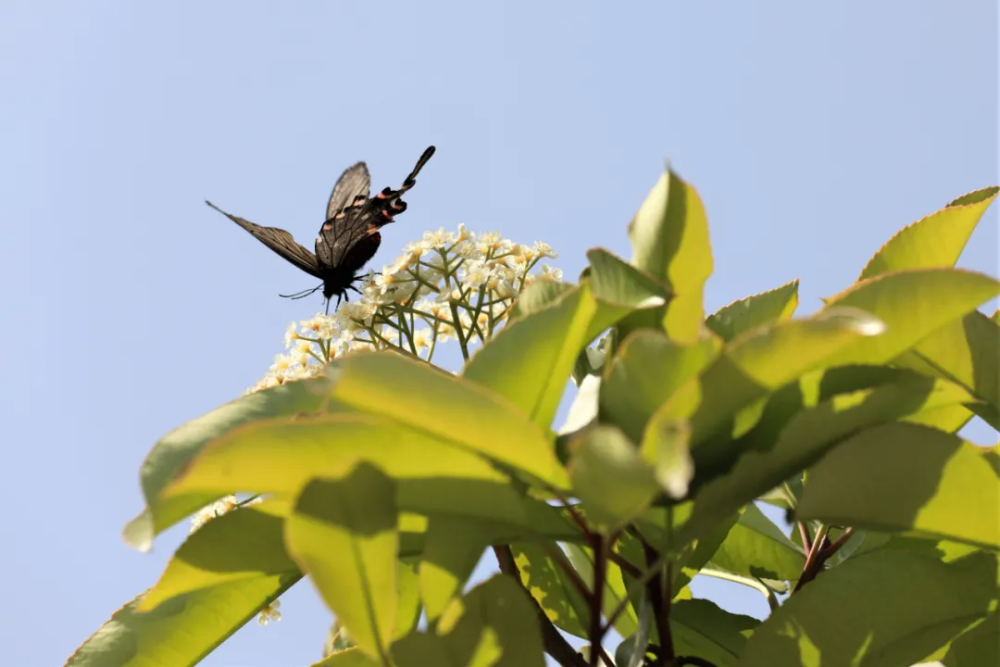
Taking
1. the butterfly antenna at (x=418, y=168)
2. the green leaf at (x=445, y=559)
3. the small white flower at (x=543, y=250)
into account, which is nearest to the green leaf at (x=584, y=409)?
the green leaf at (x=445, y=559)

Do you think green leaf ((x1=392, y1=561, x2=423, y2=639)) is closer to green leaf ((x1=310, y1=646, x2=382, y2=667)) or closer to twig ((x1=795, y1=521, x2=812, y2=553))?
green leaf ((x1=310, y1=646, x2=382, y2=667))

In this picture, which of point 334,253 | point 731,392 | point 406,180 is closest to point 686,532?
point 731,392

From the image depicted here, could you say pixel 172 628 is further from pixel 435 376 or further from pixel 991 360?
pixel 991 360

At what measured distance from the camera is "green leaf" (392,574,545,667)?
79cm

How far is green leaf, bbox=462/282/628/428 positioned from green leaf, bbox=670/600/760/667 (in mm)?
540

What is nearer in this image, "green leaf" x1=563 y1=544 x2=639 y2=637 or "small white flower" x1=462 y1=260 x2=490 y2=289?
"green leaf" x1=563 y1=544 x2=639 y2=637

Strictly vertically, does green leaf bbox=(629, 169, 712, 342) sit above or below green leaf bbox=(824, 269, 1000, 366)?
above

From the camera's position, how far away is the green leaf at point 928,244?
103 cm

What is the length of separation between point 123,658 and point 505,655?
51 centimetres

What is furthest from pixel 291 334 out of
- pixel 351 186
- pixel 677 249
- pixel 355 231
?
pixel 351 186

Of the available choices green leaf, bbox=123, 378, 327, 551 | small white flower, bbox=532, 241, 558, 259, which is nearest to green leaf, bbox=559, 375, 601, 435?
green leaf, bbox=123, 378, 327, 551

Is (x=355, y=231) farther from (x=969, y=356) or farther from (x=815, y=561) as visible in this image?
(x=969, y=356)

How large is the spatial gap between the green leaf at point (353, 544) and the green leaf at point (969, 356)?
24.5 inches

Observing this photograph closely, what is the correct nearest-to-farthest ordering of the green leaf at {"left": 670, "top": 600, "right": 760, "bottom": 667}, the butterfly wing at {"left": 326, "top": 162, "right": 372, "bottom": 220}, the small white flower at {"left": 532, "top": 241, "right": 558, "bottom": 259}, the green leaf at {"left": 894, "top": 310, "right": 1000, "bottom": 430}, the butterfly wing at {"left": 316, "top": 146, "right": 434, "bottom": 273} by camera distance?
the green leaf at {"left": 894, "top": 310, "right": 1000, "bottom": 430} → the green leaf at {"left": 670, "top": 600, "right": 760, "bottom": 667} → the small white flower at {"left": 532, "top": 241, "right": 558, "bottom": 259} → the butterfly wing at {"left": 316, "top": 146, "right": 434, "bottom": 273} → the butterfly wing at {"left": 326, "top": 162, "right": 372, "bottom": 220}
